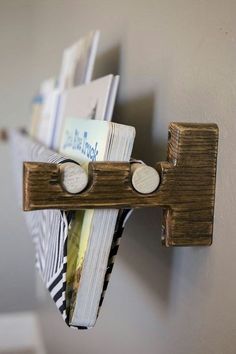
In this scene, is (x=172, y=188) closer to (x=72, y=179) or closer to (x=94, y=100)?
(x=72, y=179)

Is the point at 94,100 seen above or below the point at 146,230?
above

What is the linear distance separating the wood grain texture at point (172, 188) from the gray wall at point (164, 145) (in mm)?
14

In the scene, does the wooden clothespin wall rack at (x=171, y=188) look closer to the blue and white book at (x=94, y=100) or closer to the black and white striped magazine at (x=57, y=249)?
the black and white striped magazine at (x=57, y=249)

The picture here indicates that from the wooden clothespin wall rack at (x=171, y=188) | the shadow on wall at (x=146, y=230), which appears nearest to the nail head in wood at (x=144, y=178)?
the wooden clothespin wall rack at (x=171, y=188)

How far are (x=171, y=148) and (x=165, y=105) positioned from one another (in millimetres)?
123

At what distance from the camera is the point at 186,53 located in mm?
511

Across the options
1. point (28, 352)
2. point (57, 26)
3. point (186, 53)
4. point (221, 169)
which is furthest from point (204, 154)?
point (28, 352)

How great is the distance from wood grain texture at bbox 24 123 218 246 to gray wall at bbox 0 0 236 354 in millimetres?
14

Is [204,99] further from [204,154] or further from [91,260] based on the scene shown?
[91,260]

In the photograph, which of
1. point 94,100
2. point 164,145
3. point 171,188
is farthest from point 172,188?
point 94,100

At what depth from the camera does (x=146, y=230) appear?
0.65 m

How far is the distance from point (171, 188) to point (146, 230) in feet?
0.68

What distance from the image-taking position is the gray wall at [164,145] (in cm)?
44

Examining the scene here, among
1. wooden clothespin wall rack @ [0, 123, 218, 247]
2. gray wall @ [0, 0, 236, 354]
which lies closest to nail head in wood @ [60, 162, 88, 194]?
wooden clothespin wall rack @ [0, 123, 218, 247]
